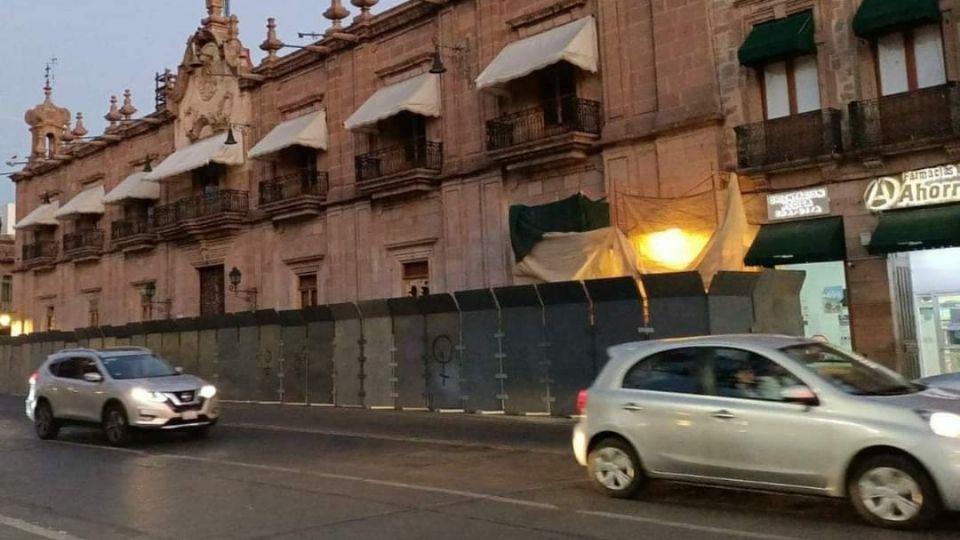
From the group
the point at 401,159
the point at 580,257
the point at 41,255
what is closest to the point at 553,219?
the point at 580,257

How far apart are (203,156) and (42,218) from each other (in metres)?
16.5

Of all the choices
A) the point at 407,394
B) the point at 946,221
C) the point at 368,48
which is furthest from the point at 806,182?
the point at 368,48

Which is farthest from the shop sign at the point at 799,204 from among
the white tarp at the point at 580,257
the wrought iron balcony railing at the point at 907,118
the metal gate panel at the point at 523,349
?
the metal gate panel at the point at 523,349

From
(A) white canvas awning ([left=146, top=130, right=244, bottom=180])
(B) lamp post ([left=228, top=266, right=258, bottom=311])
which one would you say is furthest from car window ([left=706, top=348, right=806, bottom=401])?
(A) white canvas awning ([left=146, top=130, right=244, bottom=180])

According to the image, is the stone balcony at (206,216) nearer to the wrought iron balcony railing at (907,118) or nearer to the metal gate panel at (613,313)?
the metal gate panel at (613,313)

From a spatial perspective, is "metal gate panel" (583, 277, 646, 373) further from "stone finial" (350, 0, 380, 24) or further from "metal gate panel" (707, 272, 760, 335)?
"stone finial" (350, 0, 380, 24)

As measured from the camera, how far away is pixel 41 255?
140 ft

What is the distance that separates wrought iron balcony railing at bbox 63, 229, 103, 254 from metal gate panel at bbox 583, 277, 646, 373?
2990cm

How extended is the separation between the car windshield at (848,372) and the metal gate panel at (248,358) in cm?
1814

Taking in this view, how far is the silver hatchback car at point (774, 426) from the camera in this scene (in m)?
6.56

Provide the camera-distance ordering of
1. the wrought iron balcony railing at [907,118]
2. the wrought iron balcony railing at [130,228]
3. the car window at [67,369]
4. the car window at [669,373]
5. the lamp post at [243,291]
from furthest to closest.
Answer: the wrought iron balcony railing at [130,228] < the lamp post at [243,291] < the car window at [67,369] < the wrought iron balcony railing at [907,118] < the car window at [669,373]

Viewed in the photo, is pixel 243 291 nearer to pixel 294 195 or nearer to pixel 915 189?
pixel 294 195

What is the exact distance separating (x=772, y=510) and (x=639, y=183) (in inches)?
490

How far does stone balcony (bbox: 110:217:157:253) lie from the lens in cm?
3456
